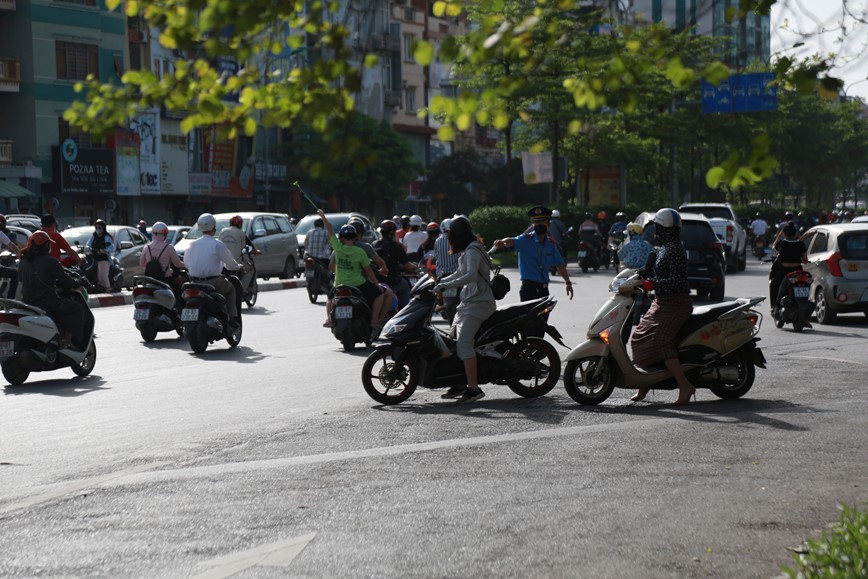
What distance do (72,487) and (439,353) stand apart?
4.43 m

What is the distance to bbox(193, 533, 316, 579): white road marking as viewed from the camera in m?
6.17

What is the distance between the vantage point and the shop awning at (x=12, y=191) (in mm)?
50344

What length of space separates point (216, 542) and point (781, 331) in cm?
1413

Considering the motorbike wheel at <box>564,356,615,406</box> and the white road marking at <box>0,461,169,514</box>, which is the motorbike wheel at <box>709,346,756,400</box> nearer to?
the motorbike wheel at <box>564,356,615,406</box>

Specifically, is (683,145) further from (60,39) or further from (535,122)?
(60,39)

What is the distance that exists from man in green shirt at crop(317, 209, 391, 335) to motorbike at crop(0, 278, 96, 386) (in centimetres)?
396

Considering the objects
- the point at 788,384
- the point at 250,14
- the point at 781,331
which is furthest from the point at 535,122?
the point at 250,14

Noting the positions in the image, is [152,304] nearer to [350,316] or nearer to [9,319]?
[350,316]

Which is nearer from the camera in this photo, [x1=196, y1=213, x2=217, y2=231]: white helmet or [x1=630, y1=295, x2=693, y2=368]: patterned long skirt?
[x1=630, y1=295, x2=693, y2=368]: patterned long skirt

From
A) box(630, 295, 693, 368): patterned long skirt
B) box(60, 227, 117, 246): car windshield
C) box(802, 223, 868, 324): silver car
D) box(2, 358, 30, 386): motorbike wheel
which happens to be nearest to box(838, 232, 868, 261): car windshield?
box(802, 223, 868, 324): silver car

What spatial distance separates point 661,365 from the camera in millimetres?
11789

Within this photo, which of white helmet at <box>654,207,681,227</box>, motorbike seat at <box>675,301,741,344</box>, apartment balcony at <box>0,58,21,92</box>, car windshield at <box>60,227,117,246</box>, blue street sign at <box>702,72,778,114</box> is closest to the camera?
white helmet at <box>654,207,681,227</box>

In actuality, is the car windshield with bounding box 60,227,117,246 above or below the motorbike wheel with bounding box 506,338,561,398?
above

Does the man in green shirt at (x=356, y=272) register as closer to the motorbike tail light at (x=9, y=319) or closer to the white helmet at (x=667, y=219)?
the motorbike tail light at (x=9, y=319)
